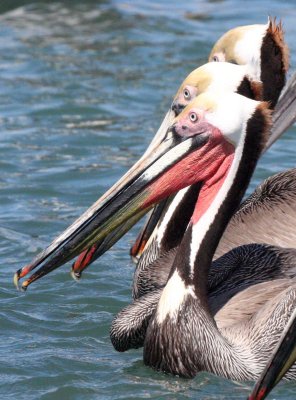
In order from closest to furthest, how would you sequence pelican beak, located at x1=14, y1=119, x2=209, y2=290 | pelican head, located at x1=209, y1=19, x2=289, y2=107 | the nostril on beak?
pelican beak, located at x1=14, y1=119, x2=209, y2=290
the nostril on beak
pelican head, located at x1=209, y1=19, x2=289, y2=107

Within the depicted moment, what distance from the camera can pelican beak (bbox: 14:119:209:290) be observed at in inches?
229

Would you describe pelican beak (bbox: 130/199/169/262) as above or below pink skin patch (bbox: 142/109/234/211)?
below

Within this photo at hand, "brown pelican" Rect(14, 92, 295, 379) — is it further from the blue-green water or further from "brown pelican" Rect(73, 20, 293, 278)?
"brown pelican" Rect(73, 20, 293, 278)

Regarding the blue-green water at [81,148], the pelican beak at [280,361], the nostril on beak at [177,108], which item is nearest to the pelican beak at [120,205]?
the blue-green water at [81,148]

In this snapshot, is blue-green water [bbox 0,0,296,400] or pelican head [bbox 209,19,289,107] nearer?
blue-green water [bbox 0,0,296,400]

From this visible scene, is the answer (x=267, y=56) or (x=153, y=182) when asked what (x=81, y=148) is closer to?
(x=267, y=56)

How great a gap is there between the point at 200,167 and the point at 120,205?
41 cm

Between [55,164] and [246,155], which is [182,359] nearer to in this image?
[246,155]

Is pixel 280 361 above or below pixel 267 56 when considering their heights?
below

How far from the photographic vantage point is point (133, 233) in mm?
8453

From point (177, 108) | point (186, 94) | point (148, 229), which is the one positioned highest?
point (186, 94)

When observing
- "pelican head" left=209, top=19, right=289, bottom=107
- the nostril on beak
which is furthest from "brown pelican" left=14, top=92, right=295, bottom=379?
"pelican head" left=209, top=19, right=289, bottom=107

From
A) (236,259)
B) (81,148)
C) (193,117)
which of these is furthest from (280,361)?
(81,148)

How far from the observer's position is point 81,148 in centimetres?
993
